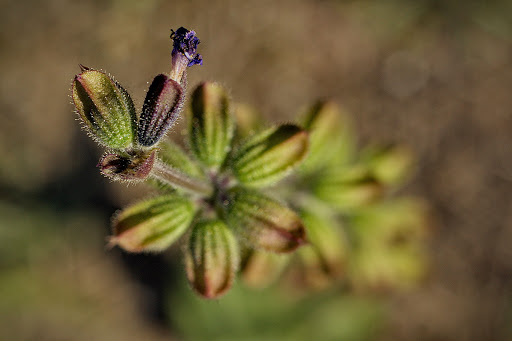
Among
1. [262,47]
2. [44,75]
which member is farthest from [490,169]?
[44,75]

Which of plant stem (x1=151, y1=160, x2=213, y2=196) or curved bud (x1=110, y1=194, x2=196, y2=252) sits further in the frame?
curved bud (x1=110, y1=194, x2=196, y2=252)

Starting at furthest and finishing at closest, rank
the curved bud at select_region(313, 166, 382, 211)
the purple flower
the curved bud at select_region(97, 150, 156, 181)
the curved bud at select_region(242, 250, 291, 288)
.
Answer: the curved bud at select_region(313, 166, 382, 211) → the curved bud at select_region(242, 250, 291, 288) → the purple flower → the curved bud at select_region(97, 150, 156, 181)

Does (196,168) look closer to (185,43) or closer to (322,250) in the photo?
(185,43)

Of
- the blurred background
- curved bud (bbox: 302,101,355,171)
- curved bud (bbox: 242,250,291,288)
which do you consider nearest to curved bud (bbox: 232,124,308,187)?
curved bud (bbox: 302,101,355,171)

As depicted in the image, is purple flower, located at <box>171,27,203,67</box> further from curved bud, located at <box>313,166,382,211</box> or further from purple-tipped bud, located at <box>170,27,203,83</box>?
curved bud, located at <box>313,166,382,211</box>

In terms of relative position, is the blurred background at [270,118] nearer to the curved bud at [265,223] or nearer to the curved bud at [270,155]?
the curved bud at [270,155]

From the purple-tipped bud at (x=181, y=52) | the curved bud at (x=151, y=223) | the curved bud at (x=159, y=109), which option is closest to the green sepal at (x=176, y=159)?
the curved bud at (x=151, y=223)

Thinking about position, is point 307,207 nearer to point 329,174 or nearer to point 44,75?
point 329,174
